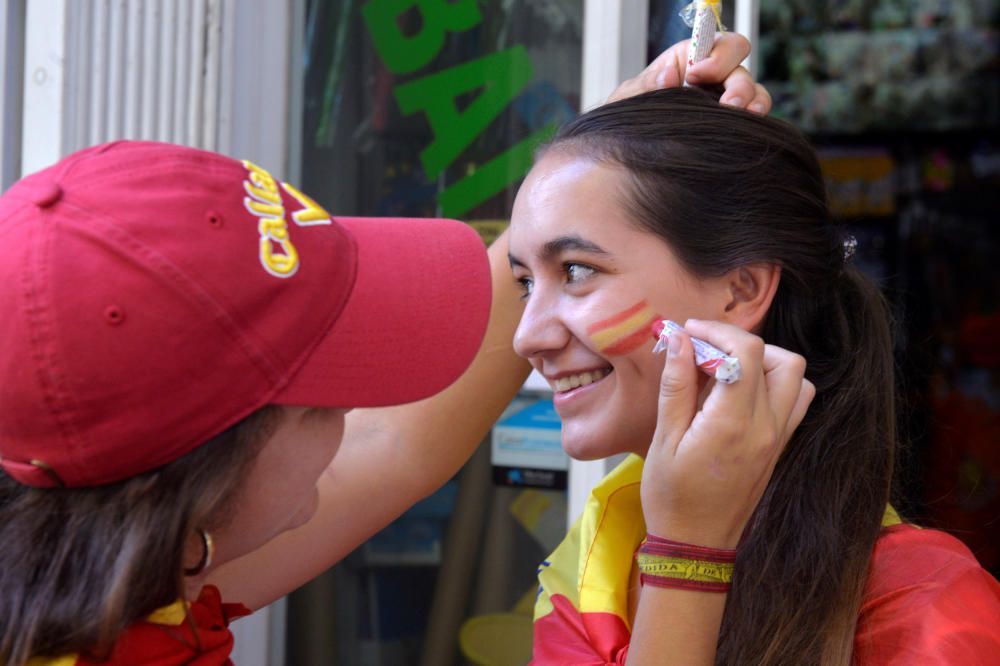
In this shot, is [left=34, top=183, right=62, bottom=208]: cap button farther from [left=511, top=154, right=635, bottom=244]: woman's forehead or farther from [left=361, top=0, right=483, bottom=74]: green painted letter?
[left=361, top=0, right=483, bottom=74]: green painted letter

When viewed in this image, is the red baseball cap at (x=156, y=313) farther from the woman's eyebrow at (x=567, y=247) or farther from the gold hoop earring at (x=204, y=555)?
the woman's eyebrow at (x=567, y=247)

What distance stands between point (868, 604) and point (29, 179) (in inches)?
45.1

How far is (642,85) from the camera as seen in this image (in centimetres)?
187

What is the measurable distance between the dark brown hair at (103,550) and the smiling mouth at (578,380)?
0.63m

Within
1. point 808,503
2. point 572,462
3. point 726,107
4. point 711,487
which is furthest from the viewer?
point 572,462

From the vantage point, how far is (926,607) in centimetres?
132

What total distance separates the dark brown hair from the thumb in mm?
486

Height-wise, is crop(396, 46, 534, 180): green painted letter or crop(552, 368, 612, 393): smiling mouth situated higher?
crop(396, 46, 534, 180): green painted letter

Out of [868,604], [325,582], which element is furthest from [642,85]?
[325,582]

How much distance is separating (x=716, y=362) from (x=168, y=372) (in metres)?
0.62

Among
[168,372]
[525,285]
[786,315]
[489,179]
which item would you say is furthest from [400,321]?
[489,179]

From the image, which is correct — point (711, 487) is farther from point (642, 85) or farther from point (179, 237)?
point (642, 85)

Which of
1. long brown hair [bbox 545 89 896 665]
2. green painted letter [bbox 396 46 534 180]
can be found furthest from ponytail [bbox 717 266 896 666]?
green painted letter [bbox 396 46 534 180]

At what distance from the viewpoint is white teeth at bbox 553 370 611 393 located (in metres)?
1.67
